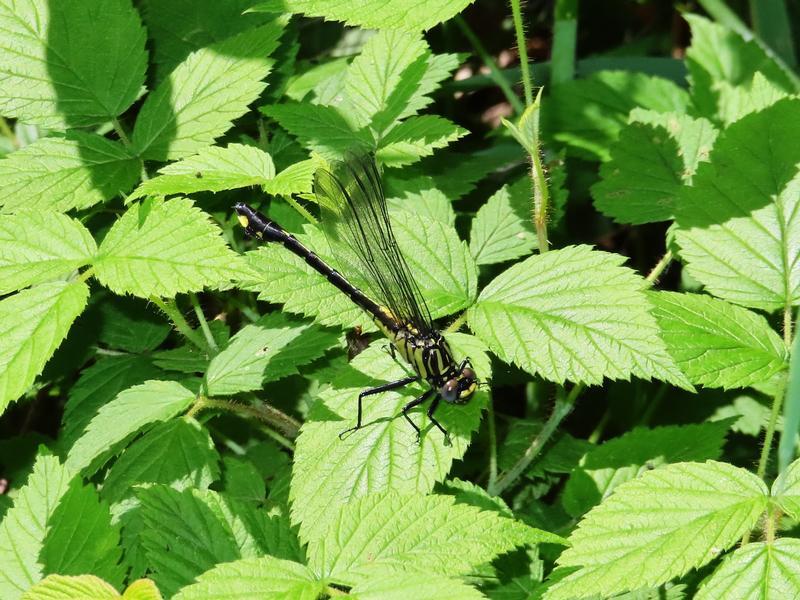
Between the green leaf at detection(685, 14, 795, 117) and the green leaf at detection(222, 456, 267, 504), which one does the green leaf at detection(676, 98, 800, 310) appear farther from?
the green leaf at detection(222, 456, 267, 504)

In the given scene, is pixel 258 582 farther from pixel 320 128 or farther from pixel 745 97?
pixel 745 97

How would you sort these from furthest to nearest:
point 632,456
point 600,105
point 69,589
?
point 600,105 < point 632,456 < point 69,589

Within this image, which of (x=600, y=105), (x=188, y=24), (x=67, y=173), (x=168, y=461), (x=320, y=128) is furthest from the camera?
(x=600, y=105)

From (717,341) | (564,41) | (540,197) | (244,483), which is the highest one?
(564,41)

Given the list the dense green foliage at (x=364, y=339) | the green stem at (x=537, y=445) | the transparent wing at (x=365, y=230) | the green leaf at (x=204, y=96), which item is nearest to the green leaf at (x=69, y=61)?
the dense green foliage at (x=364, y=339)

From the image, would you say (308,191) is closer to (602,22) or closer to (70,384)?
(70,384)

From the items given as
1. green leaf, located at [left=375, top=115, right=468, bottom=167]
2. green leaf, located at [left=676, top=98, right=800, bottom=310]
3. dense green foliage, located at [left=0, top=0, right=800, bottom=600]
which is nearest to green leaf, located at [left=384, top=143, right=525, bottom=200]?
dense green foliage, located at [left=0, top=0, right=800, bottom=600]

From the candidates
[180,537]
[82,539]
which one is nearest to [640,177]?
[180,537]

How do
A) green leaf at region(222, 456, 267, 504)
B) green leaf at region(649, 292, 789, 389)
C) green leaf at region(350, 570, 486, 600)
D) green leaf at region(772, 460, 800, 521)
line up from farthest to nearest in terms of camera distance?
1. green leaf at region(222, 456, 267, 504)
2. green leaf at region(649, 292, 789, 389)
3. green leaf at region(772, 460, 800, 521)
4. green leaf at region(350, 570, 486, 600)
